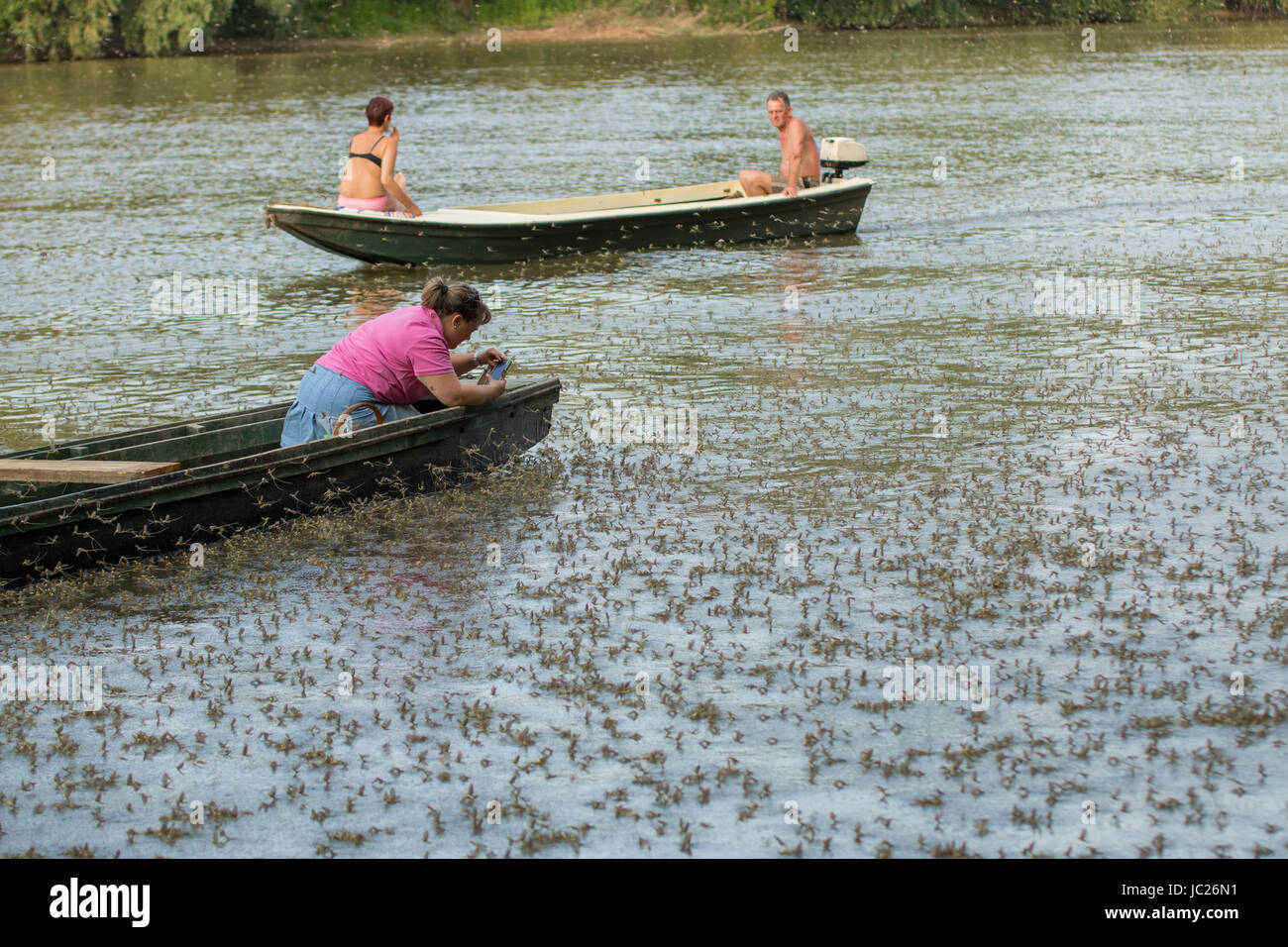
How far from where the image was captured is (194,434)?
898 cm

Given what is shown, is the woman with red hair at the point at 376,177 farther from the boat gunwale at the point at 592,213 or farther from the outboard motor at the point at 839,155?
the outboard motor at the point at 839,155

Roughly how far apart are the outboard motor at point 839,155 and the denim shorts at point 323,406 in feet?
32.4

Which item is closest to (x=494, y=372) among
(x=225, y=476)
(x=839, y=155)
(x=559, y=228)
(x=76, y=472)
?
(x=225, y=476)

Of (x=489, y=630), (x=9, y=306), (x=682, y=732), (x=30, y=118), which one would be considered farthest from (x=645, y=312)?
(x=30, y=118)

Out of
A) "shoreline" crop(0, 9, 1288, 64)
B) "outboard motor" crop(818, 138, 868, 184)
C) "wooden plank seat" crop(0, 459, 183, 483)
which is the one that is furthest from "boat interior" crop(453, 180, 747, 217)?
"shoreline" crop(0, 9, 1288, 64)

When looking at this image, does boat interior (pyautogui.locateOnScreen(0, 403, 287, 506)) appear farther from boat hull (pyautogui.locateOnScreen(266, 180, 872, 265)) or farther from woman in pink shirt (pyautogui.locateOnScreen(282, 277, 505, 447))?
boat hull (pyautogui.locateOnScreen(266, 180, 872, 265))

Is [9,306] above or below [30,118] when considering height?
below

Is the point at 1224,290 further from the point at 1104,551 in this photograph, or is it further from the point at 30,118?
the point at 30,118

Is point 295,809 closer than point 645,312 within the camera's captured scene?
Yes

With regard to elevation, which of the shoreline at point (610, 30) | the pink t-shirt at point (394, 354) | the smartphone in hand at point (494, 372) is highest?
the shoreline at point (610, 30)

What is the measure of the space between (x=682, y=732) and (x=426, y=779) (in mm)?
1053

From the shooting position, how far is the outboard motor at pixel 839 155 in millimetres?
17562

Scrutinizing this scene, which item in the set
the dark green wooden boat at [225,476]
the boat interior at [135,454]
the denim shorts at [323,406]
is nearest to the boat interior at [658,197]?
the dark green wooden boat at [225,476]
